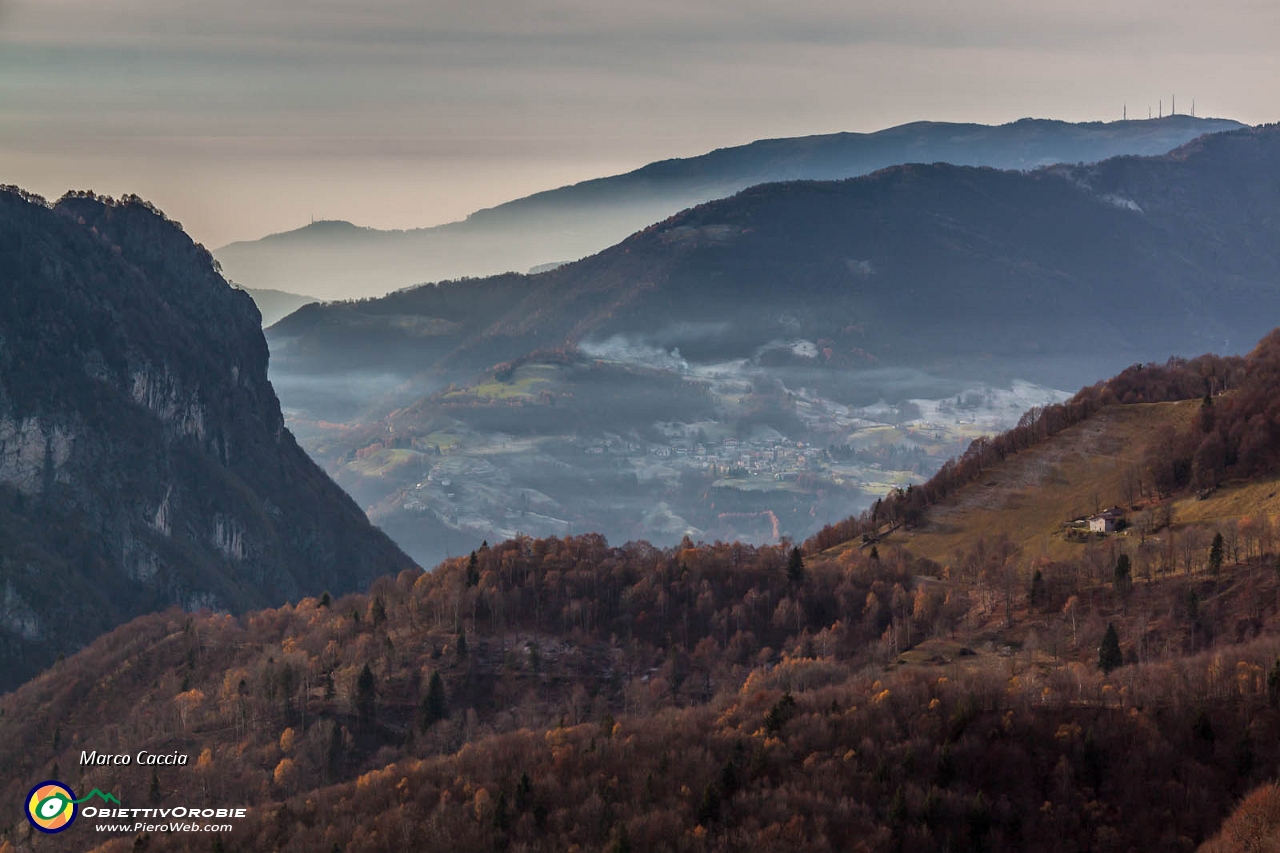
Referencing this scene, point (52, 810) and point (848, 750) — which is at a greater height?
point (848, 750)

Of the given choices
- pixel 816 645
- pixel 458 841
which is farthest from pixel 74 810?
pixel 816 645

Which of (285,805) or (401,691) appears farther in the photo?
(401,691)

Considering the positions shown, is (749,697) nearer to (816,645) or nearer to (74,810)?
(816,645)

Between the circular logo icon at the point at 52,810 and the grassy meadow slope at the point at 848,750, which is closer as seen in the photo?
the grassy meadow slope at the point at 848,750

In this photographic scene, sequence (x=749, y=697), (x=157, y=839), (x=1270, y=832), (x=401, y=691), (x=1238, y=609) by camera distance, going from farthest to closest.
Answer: (x=401, y=691) → (x=1238, y=609) → (x=749, y=697) → (x=157, y=839) → (x=1270, y=832)

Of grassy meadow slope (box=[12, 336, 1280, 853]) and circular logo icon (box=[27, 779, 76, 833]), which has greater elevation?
grassy meadow slope (box=[12, 336, 1280, 853])

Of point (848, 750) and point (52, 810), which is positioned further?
point (52, 810)

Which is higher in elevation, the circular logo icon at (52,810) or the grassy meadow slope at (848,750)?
the grassy meadow slope at (848,750)

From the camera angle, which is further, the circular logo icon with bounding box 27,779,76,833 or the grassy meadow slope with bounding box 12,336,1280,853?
the circular logo icon with bounding box 27,779,76,833
